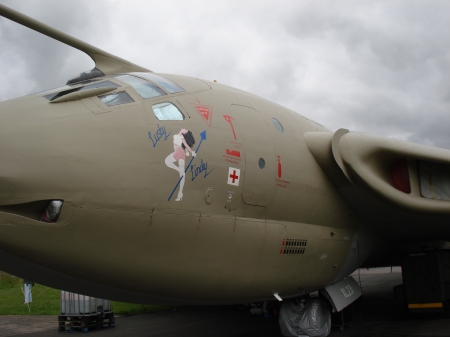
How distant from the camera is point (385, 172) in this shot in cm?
679

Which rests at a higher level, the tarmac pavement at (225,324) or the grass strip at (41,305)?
the grass strip at (41,305)

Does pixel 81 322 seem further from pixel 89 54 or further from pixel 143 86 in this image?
pixel 143 86

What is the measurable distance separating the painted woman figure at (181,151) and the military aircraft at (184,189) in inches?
0.6

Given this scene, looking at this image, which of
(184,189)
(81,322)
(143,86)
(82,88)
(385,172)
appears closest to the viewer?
(184,189)

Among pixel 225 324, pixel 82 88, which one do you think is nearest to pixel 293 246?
pixel 82 88

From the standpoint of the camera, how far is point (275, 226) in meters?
5.81

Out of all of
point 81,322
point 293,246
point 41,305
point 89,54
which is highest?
point 89,54

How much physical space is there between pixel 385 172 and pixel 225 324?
5536 millimetres

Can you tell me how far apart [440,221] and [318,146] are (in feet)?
8.86

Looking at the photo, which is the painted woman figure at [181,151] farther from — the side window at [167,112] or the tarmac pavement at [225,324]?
the tarmac pavement at [225,324]

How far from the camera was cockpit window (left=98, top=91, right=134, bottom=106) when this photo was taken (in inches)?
187

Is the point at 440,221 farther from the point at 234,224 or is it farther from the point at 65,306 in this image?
the point at 65,306

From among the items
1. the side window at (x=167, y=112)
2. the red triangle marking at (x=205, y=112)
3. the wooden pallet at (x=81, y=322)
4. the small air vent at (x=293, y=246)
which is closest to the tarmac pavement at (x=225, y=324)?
the wooden pallet at (x=81, y=322)

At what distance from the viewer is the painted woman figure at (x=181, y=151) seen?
4.68m
